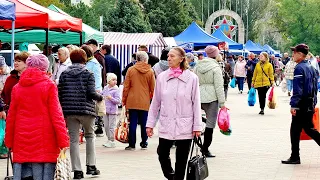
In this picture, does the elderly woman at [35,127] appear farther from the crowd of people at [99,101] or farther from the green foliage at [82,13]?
the green foliage at [82,13]

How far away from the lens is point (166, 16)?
204 ft

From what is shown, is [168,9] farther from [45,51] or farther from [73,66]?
[73,66]

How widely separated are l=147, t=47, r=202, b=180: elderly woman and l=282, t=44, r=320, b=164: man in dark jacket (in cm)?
368

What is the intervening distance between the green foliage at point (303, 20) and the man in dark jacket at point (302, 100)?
85543 mm

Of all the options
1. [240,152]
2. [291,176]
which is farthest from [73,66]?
[240,152]

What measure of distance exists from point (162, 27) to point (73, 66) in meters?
51.5

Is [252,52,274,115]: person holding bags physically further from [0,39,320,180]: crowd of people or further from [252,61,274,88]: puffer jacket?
[0,39,320,180]: crowd of people

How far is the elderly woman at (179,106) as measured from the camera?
8805mm

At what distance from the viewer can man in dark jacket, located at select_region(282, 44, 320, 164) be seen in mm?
12172

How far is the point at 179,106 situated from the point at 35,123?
1.75 meters

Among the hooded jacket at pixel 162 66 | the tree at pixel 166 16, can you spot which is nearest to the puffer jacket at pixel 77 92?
the hooded jacket at pixel 162 66

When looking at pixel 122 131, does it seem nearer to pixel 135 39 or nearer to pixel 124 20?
pixel 135 39

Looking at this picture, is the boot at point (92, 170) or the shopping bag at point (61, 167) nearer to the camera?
the shopping bag at point (61, 167)

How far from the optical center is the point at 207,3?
9931cm
